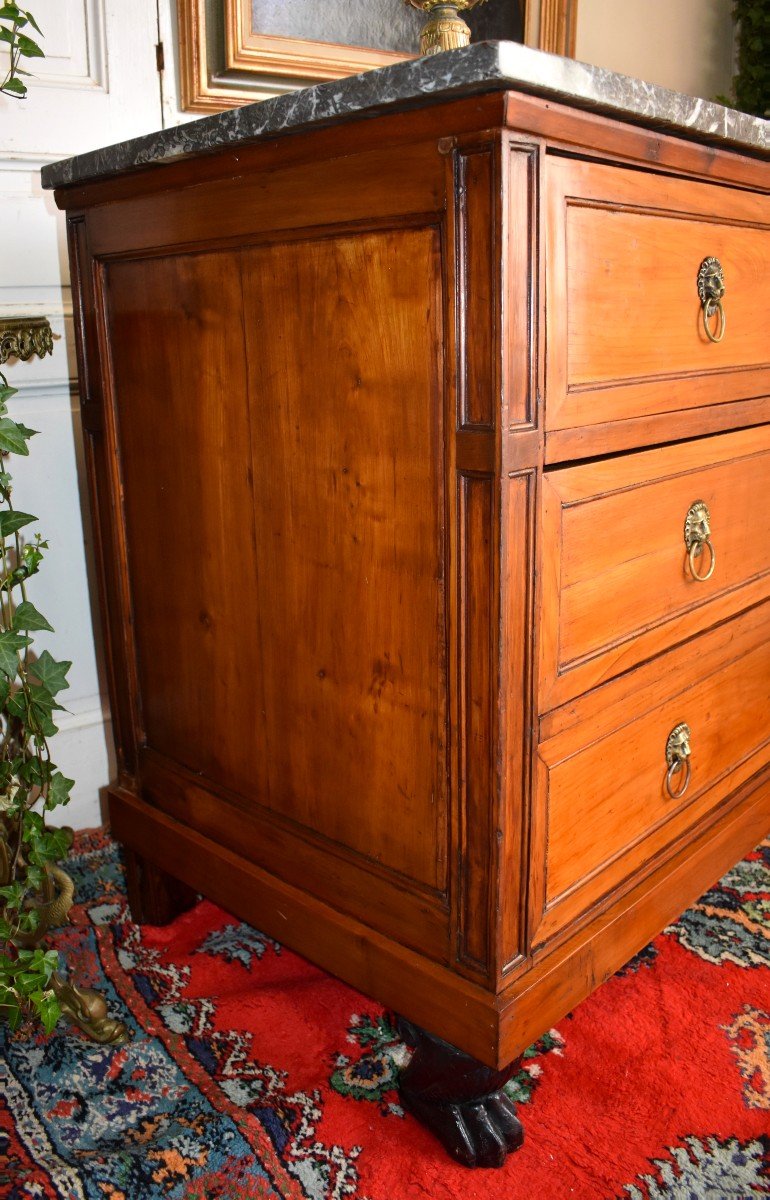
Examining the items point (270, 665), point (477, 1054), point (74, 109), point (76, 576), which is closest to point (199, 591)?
point (270, 665)

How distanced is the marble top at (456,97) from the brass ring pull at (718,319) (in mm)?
148

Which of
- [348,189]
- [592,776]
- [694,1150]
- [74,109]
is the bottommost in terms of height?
[694,1150]

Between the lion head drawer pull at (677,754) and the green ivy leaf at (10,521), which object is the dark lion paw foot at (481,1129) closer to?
the lion head drawer pull at (677,754)

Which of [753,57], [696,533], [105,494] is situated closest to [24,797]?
[105,494]

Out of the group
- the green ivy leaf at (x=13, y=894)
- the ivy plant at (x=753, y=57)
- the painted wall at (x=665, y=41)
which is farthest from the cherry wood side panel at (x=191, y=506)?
the ivy plant at (x=753, y=57)

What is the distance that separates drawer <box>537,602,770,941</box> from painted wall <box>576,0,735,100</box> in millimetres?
1225

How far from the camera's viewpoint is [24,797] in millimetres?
1162

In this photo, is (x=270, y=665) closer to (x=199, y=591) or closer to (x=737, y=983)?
(x=199, y=591)

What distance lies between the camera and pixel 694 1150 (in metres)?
0.98

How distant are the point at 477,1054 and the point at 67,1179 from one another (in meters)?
0.40

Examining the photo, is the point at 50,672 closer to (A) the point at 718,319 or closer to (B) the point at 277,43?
(A) the point at 718,319

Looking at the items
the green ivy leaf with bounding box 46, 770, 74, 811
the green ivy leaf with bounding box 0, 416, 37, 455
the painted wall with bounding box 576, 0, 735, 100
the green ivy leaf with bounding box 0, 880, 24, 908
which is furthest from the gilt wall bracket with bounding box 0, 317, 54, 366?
the painted wall with bounding box 576, 0, 735, 100

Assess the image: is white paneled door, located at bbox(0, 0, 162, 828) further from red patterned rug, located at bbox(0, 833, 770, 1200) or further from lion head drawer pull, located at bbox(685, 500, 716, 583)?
lion head drawer pull, located at bbox(685, 500, 716, 583)

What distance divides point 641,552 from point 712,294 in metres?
0.27
